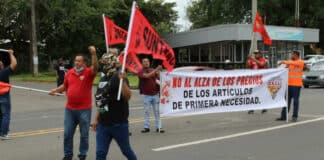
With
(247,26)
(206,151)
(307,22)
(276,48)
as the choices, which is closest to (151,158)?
(206,151)

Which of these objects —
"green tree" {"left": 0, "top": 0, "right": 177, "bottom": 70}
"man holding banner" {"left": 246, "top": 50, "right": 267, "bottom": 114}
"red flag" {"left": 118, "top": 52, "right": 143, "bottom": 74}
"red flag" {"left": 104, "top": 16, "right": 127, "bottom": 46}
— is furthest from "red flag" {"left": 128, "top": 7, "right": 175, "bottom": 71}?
"green tree" {"left": 0, "top": 0, "right": 177, "bottom": 70}

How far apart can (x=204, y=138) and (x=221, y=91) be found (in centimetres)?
215

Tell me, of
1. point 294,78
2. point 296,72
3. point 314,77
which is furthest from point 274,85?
point 314,77

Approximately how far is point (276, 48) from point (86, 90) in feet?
125

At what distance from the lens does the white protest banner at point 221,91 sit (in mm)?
10695

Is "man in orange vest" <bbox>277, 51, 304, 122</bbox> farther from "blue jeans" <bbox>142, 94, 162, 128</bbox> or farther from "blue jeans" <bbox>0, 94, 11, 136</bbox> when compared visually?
"blue jeans" <bbox>0, 94, 11, 136</bbox>

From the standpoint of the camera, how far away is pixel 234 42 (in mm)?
41688

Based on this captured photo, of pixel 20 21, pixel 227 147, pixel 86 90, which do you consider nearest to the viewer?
pixel 86 90

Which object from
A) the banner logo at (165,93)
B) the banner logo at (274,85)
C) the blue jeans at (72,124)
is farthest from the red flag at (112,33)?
the banner logo at (274,85)

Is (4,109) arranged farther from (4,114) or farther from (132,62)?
(132,62)

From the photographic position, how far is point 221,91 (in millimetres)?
11430

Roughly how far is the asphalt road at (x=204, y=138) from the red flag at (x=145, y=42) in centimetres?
166

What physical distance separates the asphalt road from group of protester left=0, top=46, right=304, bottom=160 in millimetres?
621

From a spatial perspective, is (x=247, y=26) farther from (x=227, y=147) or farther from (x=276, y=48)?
(x=227, y=147)
